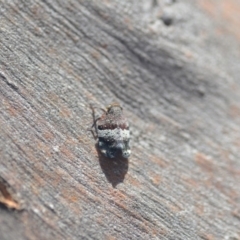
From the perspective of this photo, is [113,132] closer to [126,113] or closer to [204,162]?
[126,113]

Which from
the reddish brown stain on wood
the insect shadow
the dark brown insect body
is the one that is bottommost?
the reddish brown stain on wood

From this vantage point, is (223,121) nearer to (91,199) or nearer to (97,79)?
(97,79)

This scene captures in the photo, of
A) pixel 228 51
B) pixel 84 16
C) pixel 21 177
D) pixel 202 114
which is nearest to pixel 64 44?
pixel 84 16

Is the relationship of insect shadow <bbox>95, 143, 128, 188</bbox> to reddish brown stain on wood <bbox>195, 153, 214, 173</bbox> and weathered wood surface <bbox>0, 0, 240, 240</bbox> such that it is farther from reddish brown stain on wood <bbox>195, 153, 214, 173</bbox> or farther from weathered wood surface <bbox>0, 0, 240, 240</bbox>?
reddish brown stain on wood <bbox>195, 153, 214, 173</bbox>

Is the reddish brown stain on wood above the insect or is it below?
below

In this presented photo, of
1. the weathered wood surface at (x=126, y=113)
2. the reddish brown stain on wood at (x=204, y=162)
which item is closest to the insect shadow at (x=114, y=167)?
the weathered wood surface at (x=126, y=113)

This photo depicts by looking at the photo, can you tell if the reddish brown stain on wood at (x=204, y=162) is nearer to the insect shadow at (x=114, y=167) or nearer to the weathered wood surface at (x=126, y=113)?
the weathered wood surface at (x=126, y=113)

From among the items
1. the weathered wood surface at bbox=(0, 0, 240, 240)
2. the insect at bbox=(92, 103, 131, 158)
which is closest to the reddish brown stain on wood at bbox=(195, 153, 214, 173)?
the weathered wood surface at bbox=(0, 0, 240, 240)
